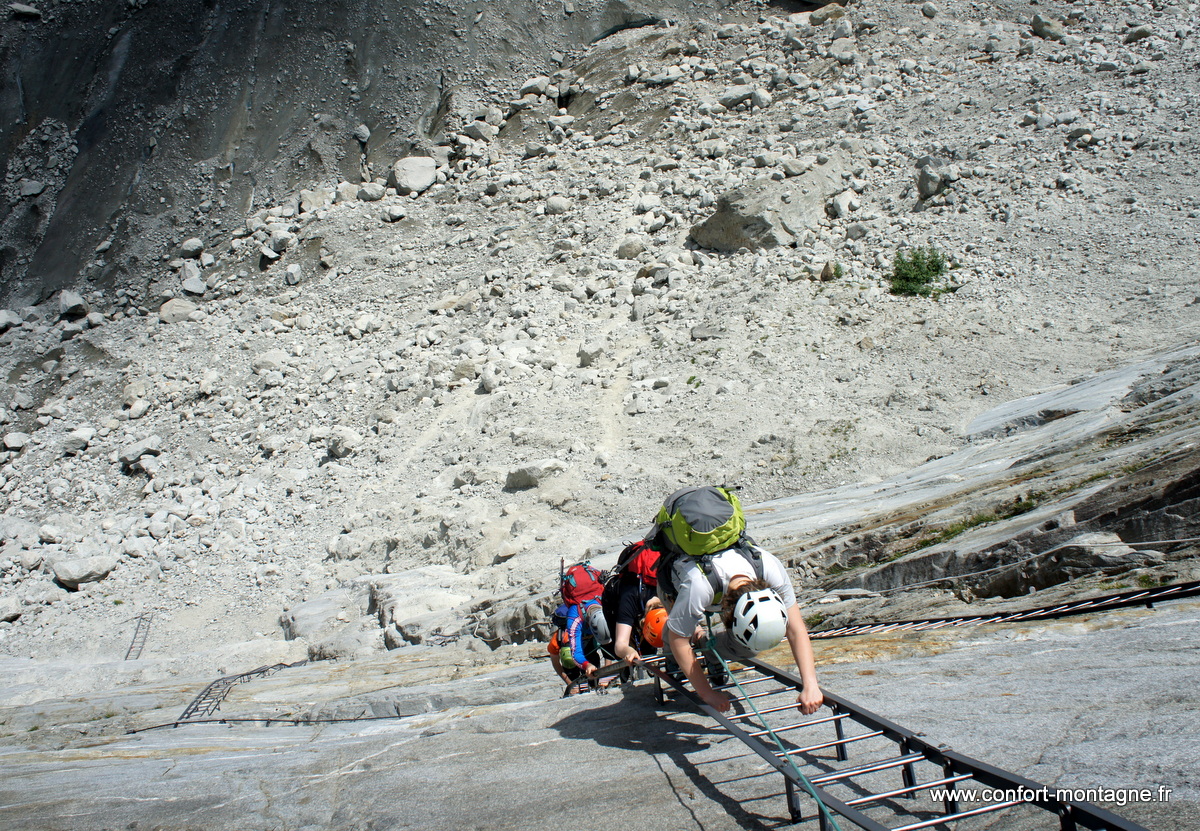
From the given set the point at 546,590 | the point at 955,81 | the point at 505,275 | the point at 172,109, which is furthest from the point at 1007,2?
the point at 172,109

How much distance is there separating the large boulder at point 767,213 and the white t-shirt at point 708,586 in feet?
41.0

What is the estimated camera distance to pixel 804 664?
9.92 feet

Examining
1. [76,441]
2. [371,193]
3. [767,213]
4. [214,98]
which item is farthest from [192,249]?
[767,213]

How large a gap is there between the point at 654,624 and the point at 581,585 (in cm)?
68

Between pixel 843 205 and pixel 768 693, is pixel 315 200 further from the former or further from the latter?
pixel 768 693

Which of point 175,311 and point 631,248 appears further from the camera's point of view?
point 175,311

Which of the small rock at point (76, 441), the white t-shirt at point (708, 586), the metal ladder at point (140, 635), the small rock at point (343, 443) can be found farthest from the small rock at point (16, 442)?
the white t-shirt at point (708, 586)

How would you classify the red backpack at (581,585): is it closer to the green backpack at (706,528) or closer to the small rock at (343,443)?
the green backpack at (706,528)

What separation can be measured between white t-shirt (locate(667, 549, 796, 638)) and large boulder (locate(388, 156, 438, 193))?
1940 cm

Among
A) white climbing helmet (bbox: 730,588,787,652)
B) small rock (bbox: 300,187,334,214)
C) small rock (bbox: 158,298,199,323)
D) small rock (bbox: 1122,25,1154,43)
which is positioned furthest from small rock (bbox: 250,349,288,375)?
small rock (bbox: 1122,25,1154,43)

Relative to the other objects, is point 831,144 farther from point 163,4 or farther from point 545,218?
point 163,4

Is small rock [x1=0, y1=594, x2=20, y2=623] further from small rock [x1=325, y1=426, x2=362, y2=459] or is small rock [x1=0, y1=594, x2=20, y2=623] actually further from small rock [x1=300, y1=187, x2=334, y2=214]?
small rock [x1=300, y1=187, x2=334, y2=214]

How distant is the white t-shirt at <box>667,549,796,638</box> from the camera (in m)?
3.13

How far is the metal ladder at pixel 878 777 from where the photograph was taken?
7.08ft
